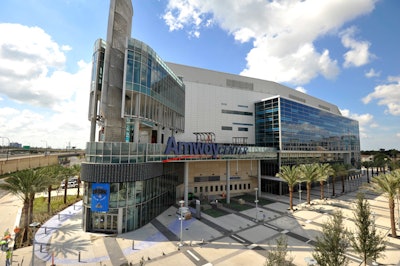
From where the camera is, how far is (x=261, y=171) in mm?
53062

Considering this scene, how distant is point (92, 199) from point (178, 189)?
21.8 meters

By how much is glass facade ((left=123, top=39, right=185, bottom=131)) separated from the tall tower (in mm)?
2137

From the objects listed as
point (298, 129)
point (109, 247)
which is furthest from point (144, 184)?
point (298, 129)

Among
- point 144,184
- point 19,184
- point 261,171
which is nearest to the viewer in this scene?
point 19,184

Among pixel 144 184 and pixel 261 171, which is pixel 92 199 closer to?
pixel 144 184

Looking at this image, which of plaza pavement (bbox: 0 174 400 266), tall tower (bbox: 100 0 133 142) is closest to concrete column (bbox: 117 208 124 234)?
plaza pavement (bbox: 0 174 400 266)

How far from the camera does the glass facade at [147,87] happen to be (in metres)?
28.8

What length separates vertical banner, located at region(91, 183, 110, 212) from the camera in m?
24.8

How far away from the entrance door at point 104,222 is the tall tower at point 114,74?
10.9 metres

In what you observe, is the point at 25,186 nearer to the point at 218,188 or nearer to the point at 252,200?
the point at 218,188

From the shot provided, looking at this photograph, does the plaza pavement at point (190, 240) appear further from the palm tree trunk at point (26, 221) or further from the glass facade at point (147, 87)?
the glass facade at point (147, 87)

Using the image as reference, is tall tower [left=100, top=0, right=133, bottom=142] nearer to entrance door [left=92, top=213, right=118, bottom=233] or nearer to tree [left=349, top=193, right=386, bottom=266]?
entrance door [left=92, top=213, right=118, bottom=233]

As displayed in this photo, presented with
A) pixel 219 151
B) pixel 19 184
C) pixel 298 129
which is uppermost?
pixel 298 129

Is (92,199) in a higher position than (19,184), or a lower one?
lower
